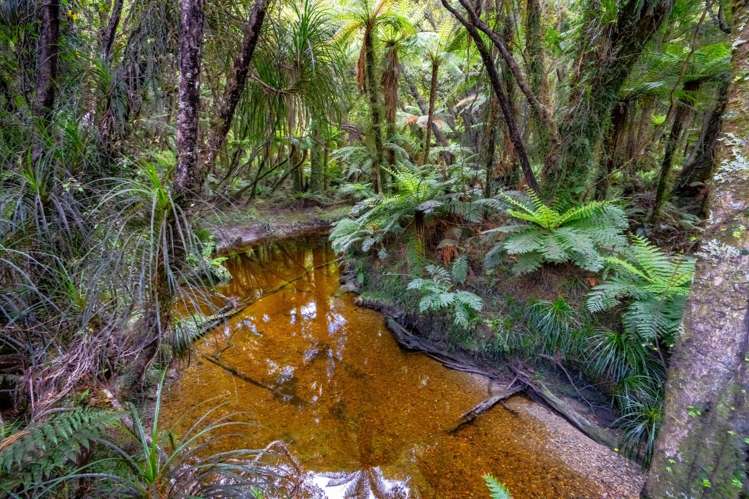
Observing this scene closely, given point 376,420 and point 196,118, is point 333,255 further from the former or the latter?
point 196,118

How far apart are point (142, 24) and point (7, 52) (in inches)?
44.5

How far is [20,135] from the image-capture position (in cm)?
188

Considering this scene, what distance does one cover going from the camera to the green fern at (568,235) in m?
2.69

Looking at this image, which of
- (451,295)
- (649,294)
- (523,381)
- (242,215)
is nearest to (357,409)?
(451,295)

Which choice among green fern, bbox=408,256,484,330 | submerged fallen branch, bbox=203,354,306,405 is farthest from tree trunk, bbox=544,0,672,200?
submerged fallen branch, bbox=203,354,306,405

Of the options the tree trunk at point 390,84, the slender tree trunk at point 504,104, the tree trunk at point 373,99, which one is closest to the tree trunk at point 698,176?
the slender tree trunk at point 504,104

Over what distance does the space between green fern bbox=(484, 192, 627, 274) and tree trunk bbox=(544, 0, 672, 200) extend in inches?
17.7

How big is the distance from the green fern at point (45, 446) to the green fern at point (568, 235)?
2900mm

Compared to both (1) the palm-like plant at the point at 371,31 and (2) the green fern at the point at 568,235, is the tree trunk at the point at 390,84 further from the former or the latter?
(2) the green fern at the point at 568,235

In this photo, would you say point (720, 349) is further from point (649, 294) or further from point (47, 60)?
point (47, 60)

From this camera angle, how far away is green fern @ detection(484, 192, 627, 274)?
2.69m

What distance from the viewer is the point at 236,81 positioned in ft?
5.50

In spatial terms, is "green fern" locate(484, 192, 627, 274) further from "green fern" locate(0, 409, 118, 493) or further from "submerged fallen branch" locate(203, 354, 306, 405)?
"green fern" locate(0, 409, 118, 493)

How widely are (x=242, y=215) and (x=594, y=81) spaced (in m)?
3.42
